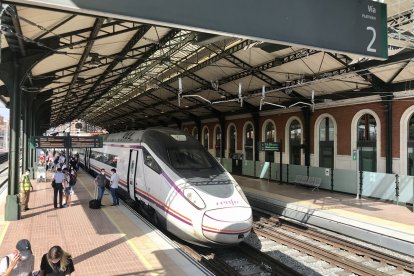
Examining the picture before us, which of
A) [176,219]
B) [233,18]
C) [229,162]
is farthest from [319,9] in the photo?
[229,162]

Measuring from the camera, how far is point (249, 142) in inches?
1266

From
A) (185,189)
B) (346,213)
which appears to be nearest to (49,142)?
(185,189)

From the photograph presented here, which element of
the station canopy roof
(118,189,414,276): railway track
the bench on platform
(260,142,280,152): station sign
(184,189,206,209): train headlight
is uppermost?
the station canopy roof

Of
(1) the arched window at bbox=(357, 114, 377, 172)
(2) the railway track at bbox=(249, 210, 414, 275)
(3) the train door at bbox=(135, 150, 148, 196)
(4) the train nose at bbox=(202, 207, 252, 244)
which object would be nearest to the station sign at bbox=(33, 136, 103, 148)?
(3) the train door at bbox=(135, 150, 148, 196)

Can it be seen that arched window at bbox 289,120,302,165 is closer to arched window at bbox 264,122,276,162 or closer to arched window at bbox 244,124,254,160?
arched window at bbox 264,122,276,162

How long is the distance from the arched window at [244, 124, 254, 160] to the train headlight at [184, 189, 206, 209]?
72.5 ft

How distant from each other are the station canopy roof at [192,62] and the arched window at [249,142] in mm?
2040

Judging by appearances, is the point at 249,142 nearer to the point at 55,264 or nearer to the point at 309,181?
the point at 309,181

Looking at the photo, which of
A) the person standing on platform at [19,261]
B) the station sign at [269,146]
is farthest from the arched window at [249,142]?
the person standing on platform at [19,261]

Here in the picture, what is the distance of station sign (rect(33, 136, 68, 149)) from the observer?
18891mm

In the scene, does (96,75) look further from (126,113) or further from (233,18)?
(126,113)

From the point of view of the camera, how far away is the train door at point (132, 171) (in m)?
13.8

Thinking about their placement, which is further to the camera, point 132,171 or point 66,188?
point 66,188

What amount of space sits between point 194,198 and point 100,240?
261cm
